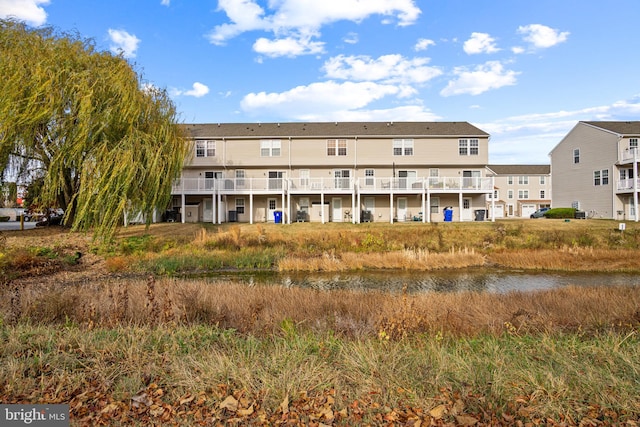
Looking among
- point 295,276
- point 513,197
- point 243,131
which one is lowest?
point 295,276

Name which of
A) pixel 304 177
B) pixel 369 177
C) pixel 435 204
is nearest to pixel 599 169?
pixel 435 204

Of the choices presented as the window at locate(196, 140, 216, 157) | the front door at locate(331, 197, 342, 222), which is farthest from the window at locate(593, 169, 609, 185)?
the window at locate(196, 140, 216, 157)

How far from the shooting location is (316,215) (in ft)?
105

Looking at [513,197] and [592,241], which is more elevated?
[513,197]

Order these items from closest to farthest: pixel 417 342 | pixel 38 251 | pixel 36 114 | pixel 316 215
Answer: pixel 417 342 → pixel 36 114 → pixel 38 251 → pixel 316 215

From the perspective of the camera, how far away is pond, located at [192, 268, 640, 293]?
1465 centimetres

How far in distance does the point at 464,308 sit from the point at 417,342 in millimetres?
3149

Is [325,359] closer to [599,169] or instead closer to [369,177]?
[369,177]

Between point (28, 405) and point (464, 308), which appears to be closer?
point (28, 405)

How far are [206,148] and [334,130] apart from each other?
10.9 m

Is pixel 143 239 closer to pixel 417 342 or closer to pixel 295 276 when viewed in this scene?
pixel 295 276

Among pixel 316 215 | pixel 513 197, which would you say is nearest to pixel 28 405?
pixel 316 215

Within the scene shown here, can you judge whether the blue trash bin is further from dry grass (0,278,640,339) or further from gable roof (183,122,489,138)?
dry grass (0,278,640,339)

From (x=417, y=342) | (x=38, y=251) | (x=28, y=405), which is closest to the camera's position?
(x=28, y=405)
